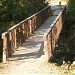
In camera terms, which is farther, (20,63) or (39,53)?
(39,53)

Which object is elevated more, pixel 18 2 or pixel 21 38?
pixel 18 2

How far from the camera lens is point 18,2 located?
2081 centimetres

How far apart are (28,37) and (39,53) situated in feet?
12.1

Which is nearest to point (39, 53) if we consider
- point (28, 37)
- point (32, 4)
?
point (28, 37)

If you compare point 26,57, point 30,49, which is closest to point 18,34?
point 30,49

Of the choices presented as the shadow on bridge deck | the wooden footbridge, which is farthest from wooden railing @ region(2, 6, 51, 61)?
the shadow on bridge deck

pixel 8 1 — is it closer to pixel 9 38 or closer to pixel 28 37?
pixel 28 37

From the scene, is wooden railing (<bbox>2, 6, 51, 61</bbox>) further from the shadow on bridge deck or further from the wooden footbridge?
the shadow on bridge deck

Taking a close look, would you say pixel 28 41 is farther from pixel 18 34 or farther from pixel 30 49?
pixel 30 49

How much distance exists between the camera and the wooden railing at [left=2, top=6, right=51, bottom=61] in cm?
1325

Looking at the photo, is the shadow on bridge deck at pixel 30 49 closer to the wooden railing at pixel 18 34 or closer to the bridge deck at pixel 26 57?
the bridge deck at pixel 26 57

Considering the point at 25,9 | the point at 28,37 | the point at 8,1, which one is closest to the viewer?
the point at 28,37

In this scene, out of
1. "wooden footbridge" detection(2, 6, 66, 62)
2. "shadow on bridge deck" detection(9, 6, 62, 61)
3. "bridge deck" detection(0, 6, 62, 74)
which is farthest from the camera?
"shadow on bridge deck" detection(9, 6, 62, 61)

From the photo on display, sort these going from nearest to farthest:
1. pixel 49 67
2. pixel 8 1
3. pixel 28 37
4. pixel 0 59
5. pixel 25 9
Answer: pixel 49 67 → pixel 0 59 → pixel 28 37 → pixel 8 1 → pixel 25 9
